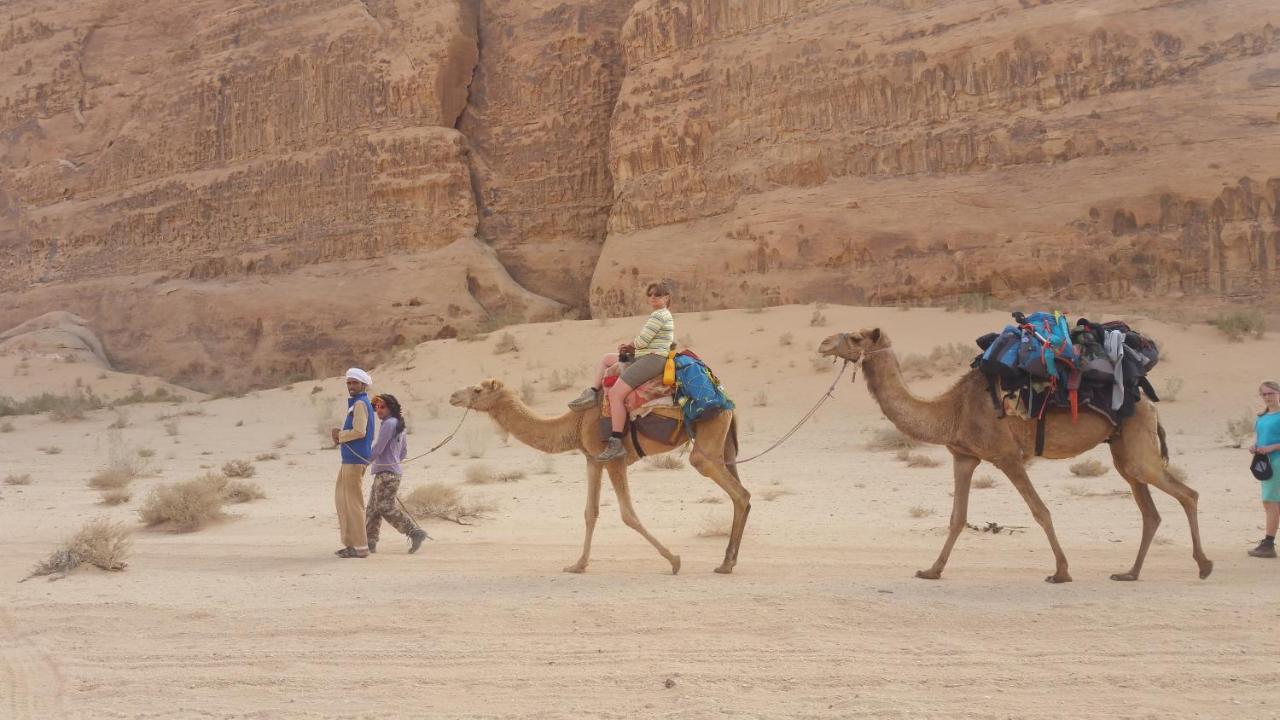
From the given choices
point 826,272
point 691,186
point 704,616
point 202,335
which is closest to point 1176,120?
point 826,272

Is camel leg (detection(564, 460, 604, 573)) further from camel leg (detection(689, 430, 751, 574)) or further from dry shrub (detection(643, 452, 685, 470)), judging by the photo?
dry shrub (detection(643, 452, 685, 470))

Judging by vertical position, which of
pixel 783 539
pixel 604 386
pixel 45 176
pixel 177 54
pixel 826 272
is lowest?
pixel 783 539

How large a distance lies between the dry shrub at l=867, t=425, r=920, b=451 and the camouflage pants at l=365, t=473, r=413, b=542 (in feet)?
27.6

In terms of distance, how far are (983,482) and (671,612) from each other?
24.0 ft

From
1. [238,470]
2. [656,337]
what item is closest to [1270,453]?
[656,337]

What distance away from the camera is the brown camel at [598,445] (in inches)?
307

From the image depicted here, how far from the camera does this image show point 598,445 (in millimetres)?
8141

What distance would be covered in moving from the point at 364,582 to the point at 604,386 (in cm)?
240

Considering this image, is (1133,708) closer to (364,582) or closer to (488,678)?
(488,678)

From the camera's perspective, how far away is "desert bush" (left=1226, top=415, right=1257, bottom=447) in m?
14.2

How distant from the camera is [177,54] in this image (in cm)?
4000

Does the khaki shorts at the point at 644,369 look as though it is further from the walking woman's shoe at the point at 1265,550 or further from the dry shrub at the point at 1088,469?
the dry shrub at the point at 1088,469

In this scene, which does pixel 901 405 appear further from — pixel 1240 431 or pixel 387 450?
pixel 1240 431

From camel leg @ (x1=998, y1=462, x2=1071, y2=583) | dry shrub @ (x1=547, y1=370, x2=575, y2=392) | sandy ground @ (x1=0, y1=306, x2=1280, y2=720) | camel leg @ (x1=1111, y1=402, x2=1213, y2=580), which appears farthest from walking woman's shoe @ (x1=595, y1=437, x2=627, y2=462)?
dry shrub @ (x1=547, y1=370, x2=575, y2=392)
